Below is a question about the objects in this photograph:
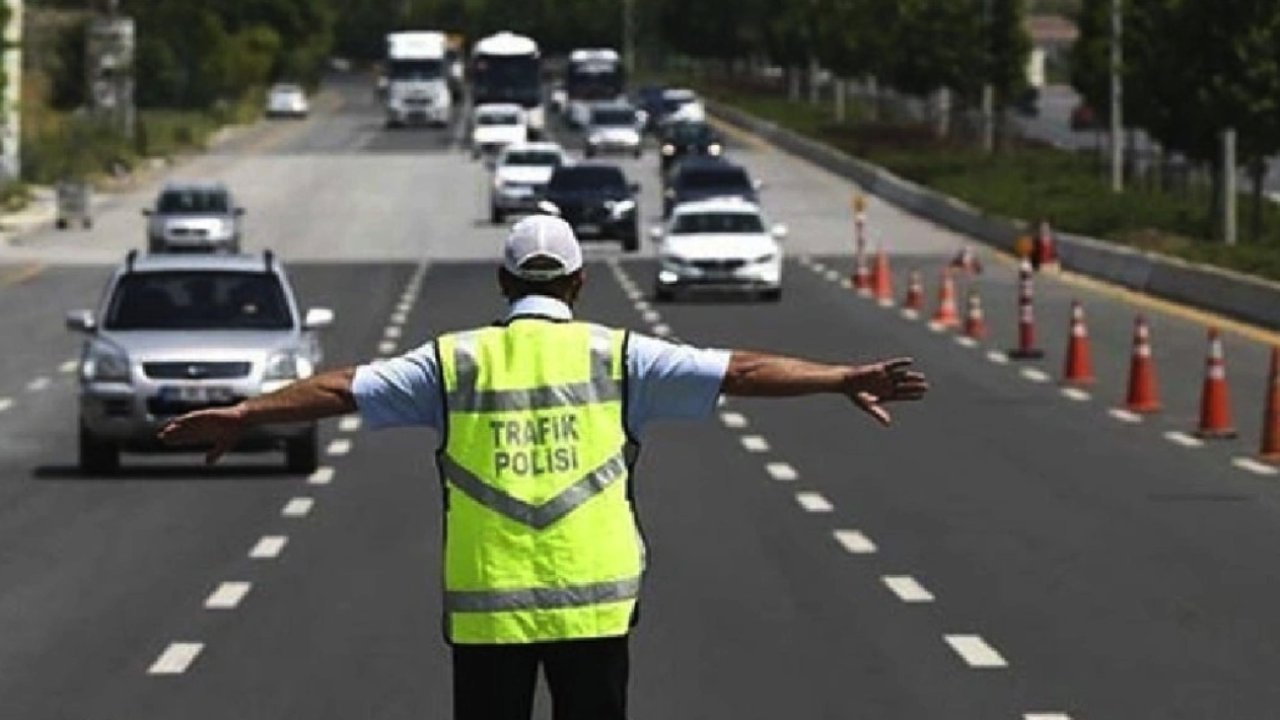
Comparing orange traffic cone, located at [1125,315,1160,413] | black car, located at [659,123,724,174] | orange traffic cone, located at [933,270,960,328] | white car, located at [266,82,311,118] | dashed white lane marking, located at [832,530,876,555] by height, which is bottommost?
white car, located at [266,82,311,118]

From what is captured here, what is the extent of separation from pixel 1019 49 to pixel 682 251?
44996 millimetres

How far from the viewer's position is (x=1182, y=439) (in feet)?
101

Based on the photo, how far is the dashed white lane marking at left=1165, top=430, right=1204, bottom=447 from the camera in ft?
99.6

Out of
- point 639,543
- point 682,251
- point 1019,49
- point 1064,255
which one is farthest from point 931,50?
point 639,543

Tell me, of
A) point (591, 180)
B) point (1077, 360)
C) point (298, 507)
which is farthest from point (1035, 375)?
point (591, 180)

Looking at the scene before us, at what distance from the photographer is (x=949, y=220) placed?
7750cm

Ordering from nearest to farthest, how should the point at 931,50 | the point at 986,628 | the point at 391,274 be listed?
the point at 986,628 < the point at 391,274 < the point at 931,50

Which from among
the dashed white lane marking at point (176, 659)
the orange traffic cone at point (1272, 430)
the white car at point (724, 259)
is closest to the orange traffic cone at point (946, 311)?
the white car at point (724, 259)

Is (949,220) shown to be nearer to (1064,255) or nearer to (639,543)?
(1064,255)

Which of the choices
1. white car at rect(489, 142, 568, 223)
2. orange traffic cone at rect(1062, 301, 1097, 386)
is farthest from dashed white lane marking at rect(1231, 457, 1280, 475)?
white car at rect(489, 142, 568, 223)

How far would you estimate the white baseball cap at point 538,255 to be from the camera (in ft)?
27.7

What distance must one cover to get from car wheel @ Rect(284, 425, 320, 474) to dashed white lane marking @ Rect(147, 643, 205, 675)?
32.3ft

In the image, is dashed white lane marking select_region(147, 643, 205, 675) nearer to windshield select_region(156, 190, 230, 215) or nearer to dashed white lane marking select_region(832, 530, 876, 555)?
dashed white lane marking select_region(832, 530, 876, 555)

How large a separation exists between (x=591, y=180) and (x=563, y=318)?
61995mm
